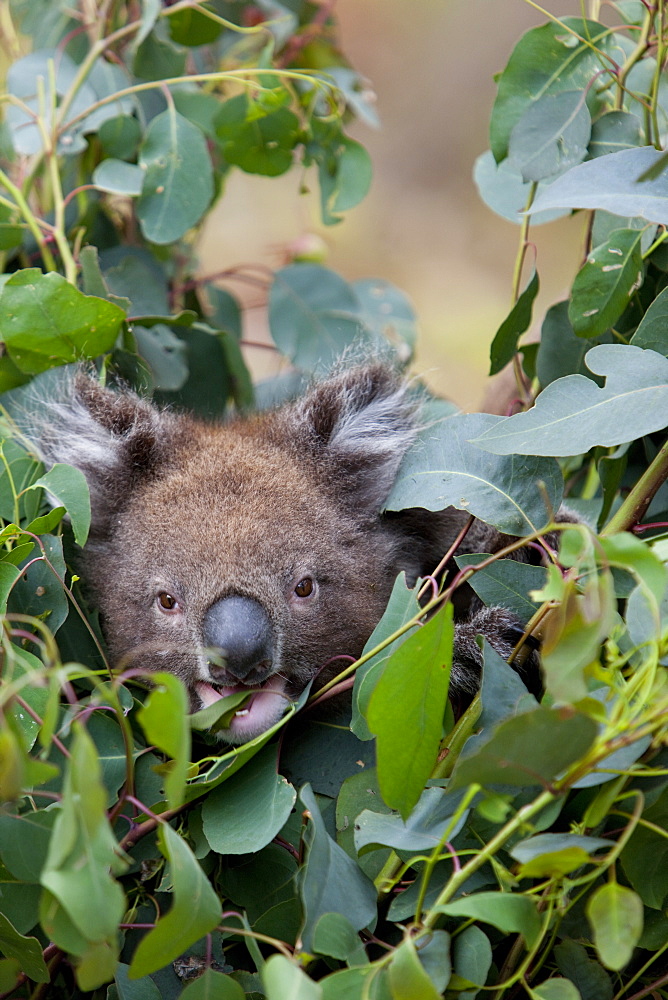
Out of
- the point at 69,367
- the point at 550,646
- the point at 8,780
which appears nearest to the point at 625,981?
the point at 550,646

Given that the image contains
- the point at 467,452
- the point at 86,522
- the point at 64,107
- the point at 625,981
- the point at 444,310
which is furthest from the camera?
the point at 444,310

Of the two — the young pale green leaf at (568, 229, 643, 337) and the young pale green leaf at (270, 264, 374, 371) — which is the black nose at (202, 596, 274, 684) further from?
the young pale green leaf at (270, 264, 374, 371)

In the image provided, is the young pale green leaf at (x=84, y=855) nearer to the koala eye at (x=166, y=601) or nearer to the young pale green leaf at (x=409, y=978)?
the young pale green leaf at (x=409, y=978)

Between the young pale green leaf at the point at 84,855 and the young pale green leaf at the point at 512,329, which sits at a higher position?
the young pale green leaf at the point at 512,329

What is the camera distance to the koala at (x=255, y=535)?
1.97 metres

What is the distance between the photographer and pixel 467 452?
1.85 m

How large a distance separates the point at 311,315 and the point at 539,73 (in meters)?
1.22

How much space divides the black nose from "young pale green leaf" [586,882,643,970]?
90 cm

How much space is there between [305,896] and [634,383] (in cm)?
92

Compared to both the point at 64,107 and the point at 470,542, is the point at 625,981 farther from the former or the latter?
the point at 64,107

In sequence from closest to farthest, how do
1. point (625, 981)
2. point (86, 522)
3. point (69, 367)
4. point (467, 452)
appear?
point (625, 981) < point (86, 522) < point (467, 452) < point (69, 367)

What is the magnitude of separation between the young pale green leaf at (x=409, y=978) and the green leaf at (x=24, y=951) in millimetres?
559

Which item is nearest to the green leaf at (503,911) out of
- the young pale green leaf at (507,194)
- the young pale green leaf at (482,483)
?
the young pale green leaf at (482,483)

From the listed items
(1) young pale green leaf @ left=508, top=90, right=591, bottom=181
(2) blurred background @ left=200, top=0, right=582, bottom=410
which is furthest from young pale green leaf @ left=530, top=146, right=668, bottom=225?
(2) blurred background @ left=200, top=0, right=582, bottom=410
